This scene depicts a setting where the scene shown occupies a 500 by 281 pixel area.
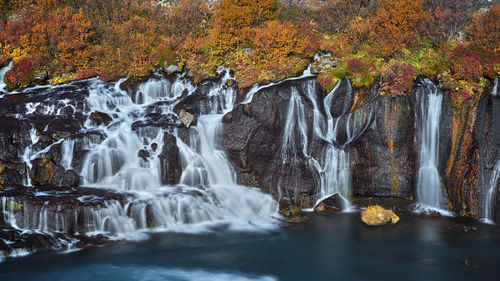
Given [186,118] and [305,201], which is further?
[186,118]

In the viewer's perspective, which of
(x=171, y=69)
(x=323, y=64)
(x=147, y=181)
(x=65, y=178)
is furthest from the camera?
(x=171, y=69)

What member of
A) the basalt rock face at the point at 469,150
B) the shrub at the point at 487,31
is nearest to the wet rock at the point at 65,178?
the basalt rock face at the point at 469,150

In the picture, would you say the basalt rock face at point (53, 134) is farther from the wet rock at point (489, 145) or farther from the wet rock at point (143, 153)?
the wet rock at point (489, 145)

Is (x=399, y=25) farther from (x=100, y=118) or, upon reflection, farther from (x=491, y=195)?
(x=100, y=118)

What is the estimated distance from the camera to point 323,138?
62.3 feet

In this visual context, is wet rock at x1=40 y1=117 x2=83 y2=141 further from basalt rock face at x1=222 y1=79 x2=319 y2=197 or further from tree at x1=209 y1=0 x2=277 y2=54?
tree at x1=209 y1=0 x2=277 y2=54

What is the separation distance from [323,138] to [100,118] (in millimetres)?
11511

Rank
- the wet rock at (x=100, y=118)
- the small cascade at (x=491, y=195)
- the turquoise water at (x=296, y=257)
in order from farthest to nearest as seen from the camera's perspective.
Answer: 1. the wet rock at (x=100, y=118)
2. the small cascade at (x=491, y=195)
3. the turquoise water at (x=296, y=257)

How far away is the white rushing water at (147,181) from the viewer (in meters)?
14.8

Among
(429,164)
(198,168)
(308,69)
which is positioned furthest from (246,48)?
(429,164)

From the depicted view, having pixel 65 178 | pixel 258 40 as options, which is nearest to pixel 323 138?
pixel 258 40

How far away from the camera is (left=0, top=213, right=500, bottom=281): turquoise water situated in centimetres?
1220

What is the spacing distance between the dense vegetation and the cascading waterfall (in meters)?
0.82

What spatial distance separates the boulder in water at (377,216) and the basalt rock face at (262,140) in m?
3.28
